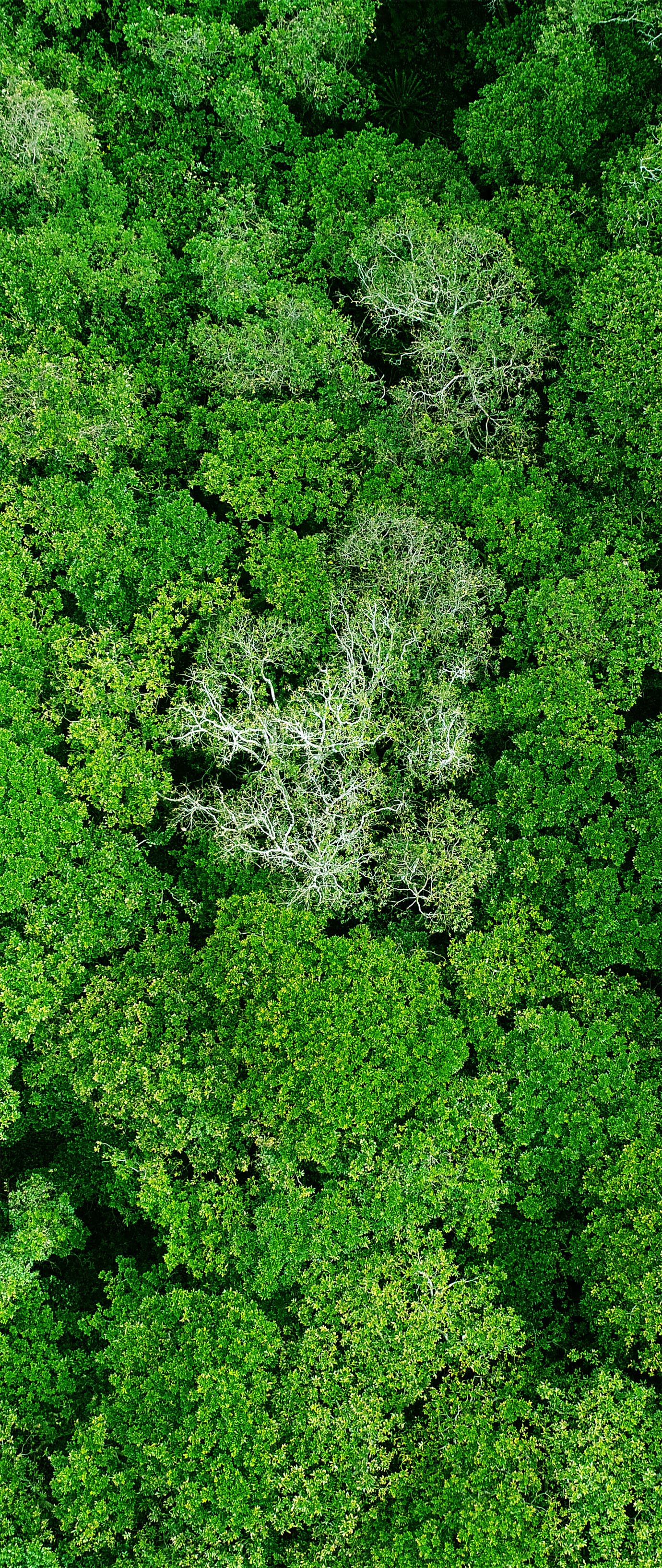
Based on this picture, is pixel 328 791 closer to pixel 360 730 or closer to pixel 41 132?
pixel 360 730

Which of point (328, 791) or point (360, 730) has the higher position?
Answer: point (360, 730)

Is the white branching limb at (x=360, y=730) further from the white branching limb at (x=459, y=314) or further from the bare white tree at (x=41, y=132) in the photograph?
the bare white tree at (x=41, y=132)

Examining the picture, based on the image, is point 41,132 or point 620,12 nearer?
point 41,132

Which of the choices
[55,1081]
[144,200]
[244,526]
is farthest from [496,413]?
[55,1081]

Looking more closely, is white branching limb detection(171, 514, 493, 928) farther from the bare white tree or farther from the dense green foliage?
the bare white tree

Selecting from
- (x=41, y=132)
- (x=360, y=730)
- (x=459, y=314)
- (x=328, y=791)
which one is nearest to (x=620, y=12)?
(x=459, y=314)

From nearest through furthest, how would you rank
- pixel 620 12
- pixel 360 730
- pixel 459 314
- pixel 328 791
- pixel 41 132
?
pixel 360 730 < pixel 328 791 < pixel 41 132 < pixel 620 12 < pixel 459 314

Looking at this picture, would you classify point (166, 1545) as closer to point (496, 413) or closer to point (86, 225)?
point (496, 413)
